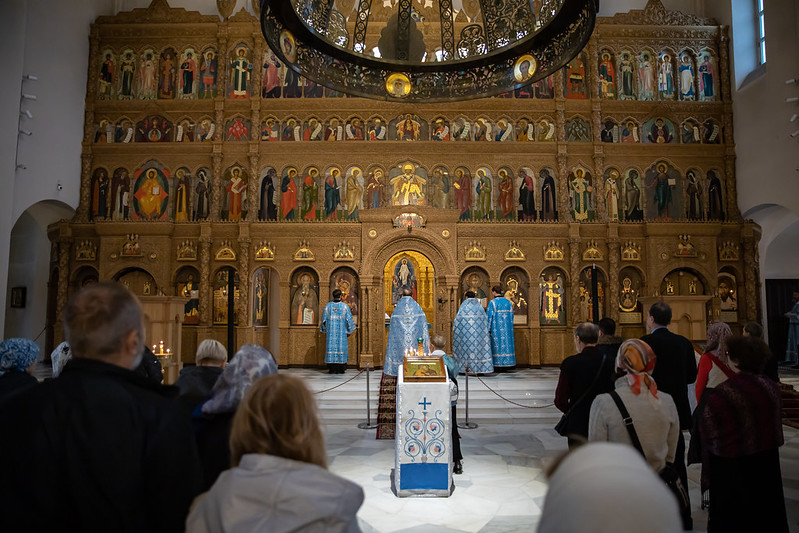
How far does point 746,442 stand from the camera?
11.3 feet

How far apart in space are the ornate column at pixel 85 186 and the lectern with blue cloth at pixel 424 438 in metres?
13.2

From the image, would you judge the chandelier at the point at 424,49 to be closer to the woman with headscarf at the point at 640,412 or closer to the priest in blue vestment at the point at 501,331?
the woman with headscarf at the point at 640,412

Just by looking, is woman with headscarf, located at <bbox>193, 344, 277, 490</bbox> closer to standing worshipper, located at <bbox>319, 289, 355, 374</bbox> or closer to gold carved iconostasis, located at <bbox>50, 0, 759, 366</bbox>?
standing worshipper, located at <bbox>319, 289, 355, 374</bbox>

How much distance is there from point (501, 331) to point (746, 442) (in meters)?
9.91

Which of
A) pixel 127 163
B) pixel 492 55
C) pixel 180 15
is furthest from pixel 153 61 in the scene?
pixel 492 55

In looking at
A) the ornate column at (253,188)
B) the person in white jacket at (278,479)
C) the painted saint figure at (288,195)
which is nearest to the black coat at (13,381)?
the person in white jacket at (278,479)

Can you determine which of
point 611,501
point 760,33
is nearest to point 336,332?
point 611,501

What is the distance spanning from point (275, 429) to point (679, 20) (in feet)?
61.1

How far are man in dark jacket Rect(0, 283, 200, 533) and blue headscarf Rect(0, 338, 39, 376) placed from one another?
2.22 meters

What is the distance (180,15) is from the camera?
53.1 ft

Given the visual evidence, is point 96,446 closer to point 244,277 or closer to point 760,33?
point 244,277

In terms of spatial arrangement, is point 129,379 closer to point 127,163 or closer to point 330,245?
point 330,245

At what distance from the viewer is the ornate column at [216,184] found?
15273mm

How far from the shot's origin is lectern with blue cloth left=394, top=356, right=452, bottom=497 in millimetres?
5473
